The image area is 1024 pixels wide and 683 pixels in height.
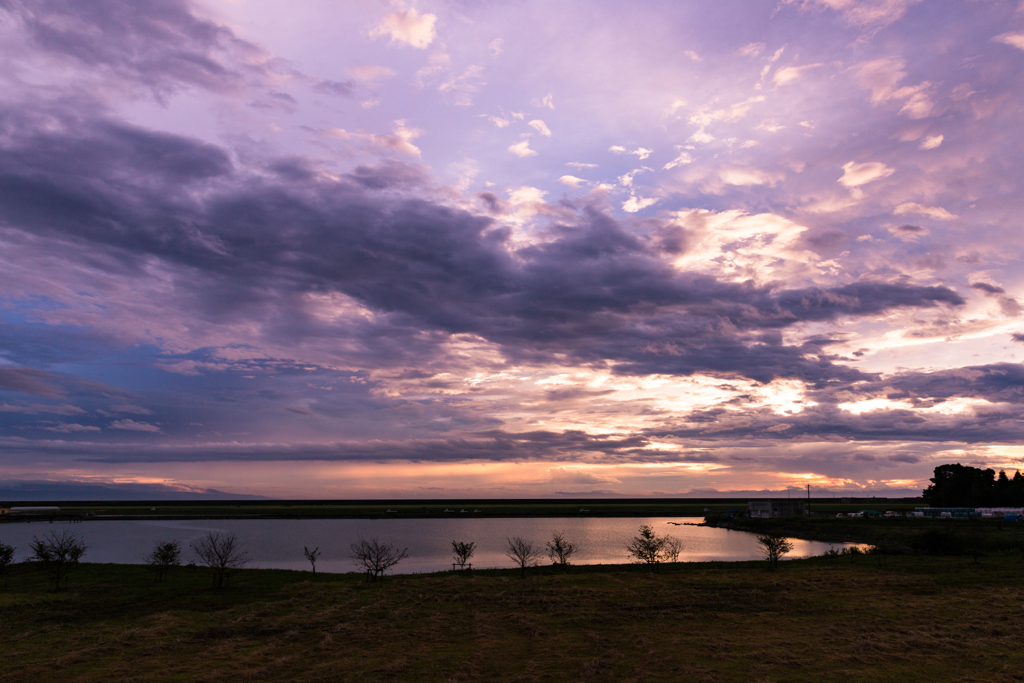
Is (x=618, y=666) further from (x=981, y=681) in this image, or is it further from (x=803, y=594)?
(x=803, y=594)

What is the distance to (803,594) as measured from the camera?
3681 cm

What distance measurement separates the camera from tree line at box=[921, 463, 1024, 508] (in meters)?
147

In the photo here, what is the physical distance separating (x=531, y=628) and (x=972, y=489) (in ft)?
587

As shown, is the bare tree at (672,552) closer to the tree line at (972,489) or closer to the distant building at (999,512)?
the distant building at (999,512)

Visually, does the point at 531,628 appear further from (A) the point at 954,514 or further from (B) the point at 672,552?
(A) the point at 954,514

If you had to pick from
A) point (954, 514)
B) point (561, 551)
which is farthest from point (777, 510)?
point (561, 551)

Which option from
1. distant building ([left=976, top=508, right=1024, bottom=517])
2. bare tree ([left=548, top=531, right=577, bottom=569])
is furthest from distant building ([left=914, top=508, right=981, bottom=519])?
bare tree ([left=548, top=531, right=577, bottom=569])

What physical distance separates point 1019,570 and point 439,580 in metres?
47.5

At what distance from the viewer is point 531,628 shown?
28250mm

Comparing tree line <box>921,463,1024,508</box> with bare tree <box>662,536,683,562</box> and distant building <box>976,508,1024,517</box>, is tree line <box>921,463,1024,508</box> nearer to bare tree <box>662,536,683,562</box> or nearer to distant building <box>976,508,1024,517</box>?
distant building <box>976,508,1024,517</box>

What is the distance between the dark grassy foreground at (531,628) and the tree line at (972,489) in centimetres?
13614

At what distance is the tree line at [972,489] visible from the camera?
147125mm

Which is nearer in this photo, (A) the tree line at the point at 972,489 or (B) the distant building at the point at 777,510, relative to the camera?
(A) the tree line at the point at 972,489

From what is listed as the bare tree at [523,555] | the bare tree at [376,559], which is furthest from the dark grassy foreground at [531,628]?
the bare tree at [523,555]
